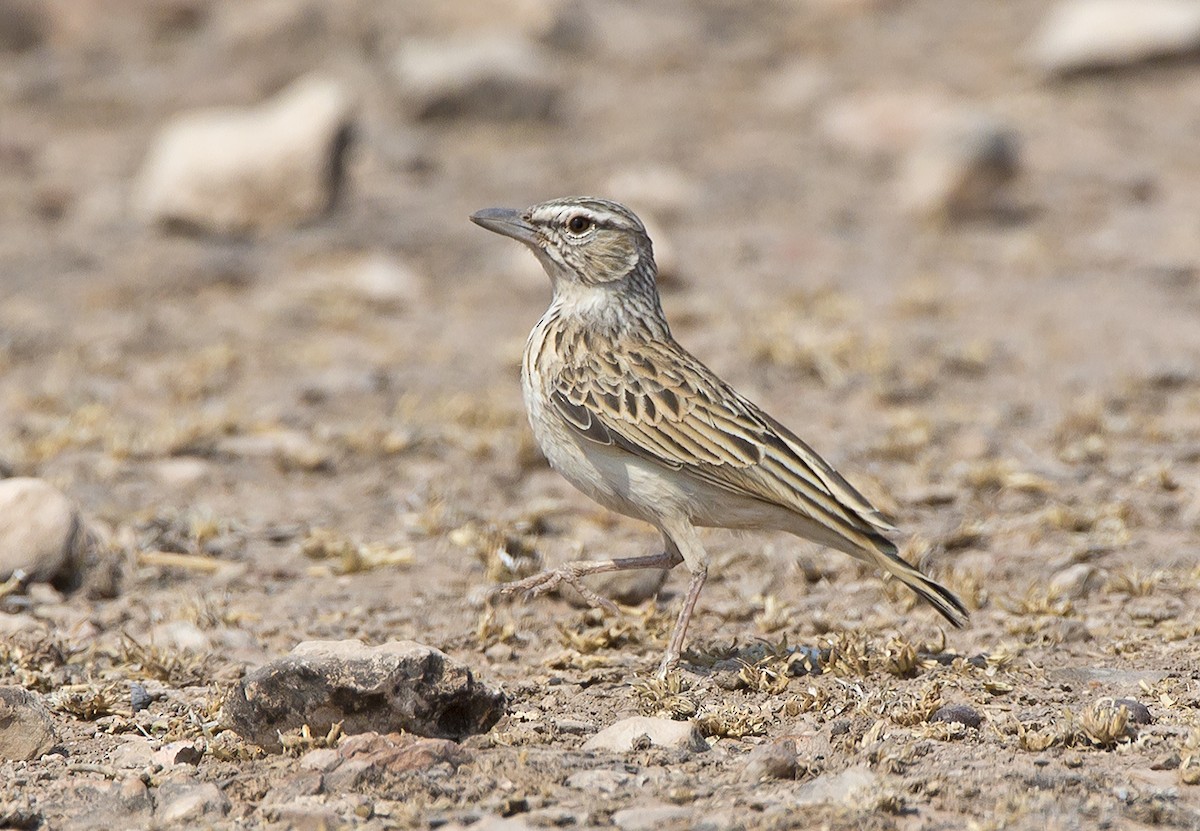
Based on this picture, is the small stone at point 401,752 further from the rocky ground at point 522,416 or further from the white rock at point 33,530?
the white rock at point 33,530

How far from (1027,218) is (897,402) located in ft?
13.3

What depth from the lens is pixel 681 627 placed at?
589cm

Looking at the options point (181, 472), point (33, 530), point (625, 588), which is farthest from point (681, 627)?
point (181, 472)

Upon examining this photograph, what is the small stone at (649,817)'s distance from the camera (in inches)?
171

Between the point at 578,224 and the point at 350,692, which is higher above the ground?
the point at 578,224

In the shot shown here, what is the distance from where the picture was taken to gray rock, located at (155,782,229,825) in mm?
4523

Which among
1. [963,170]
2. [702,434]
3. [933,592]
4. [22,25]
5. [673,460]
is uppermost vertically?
[22,25]

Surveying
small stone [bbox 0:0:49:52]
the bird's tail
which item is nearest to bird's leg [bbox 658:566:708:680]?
the bird's tail

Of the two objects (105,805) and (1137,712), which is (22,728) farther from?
(1137,712)

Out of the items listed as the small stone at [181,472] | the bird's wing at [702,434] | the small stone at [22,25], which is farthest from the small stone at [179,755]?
the small stone at [22,25]

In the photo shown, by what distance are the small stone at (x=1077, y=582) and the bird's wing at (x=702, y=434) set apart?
118cm

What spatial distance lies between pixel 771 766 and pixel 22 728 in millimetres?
2451

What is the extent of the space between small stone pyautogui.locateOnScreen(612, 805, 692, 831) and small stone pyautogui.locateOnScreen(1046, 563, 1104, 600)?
2.82 metres

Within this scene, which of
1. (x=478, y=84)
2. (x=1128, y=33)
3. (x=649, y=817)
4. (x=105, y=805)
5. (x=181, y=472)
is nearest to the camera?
(x=649, y=817)
